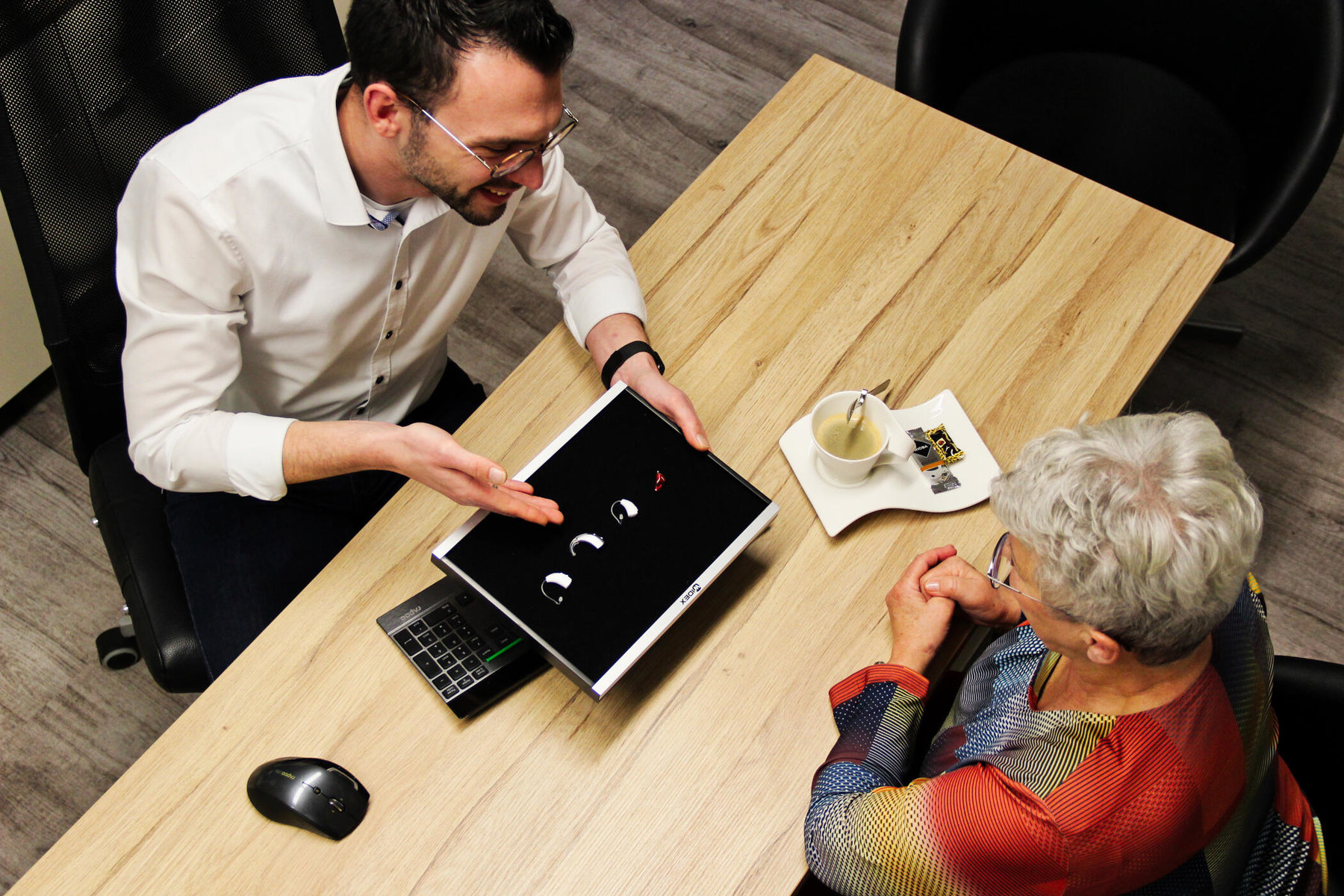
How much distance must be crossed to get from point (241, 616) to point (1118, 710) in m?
1.17

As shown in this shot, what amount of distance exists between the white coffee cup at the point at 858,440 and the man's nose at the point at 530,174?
48 cm

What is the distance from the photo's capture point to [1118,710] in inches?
42.6

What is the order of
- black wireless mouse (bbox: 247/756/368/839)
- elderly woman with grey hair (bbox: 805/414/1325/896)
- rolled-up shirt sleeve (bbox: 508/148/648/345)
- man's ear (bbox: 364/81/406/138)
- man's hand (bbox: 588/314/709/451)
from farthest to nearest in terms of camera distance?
rolled-up shirt sleeve (bbox: 508/148/648/345) → man's hand (bbox: 588/314/709/451) → man's ear (bbox: 364/81/406/138) → black wireless mouse (bbox: 247/756/368/839) → elderly woman with grey hair (bbox: 805/414/1325/896)

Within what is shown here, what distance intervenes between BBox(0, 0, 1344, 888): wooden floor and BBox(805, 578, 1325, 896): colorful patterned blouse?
68 cm

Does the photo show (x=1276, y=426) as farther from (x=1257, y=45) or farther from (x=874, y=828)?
(x=874, y=828)

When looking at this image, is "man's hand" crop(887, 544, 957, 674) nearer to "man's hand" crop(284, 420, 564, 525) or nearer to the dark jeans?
"man's hand" crop(284, 420, 564, 525)

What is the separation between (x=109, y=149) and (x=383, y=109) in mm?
375

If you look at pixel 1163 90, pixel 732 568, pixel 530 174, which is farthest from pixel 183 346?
pixel 1163 90

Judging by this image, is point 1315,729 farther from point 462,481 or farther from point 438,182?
point 438,182

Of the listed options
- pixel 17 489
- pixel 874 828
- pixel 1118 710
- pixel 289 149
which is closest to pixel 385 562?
pixel 289 149

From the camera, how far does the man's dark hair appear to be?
44.8 inches

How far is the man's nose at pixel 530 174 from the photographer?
129 centimetres

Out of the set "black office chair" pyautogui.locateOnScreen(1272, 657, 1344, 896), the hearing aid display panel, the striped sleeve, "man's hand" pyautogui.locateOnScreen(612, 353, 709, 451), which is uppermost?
"man's hand" pyautogui.locateOnScreen(612, 353, 709, 451)

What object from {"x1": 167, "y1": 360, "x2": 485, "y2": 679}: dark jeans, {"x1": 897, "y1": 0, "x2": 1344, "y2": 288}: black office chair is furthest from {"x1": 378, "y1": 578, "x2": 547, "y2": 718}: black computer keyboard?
{"x1": 897, "y1": 0, "x2": 1344, "y2": 288}: black office chair
